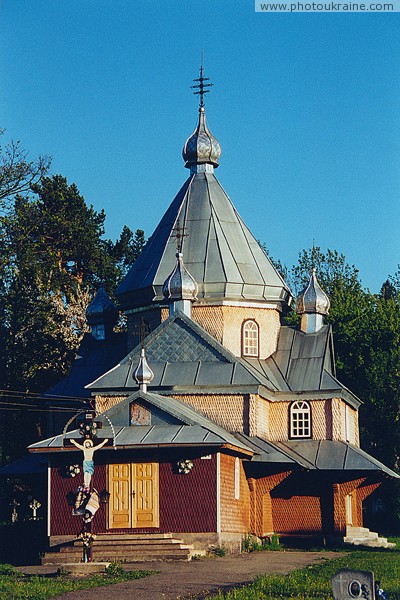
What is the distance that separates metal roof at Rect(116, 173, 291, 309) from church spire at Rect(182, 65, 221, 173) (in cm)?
62

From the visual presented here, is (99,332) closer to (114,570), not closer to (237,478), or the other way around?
(237,478)

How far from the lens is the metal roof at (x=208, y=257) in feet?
106

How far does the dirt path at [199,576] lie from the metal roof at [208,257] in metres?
8.75

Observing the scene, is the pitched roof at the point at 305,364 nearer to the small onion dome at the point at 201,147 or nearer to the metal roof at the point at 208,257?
the metal roof at the point at 208,257

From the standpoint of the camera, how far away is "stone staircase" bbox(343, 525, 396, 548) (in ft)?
98.9

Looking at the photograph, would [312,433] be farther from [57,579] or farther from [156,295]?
[57,579]

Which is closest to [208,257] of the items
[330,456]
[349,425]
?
[349,425]

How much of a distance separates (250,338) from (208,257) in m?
2.63

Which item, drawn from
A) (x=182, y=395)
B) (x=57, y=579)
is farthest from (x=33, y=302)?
(x=57, y=579)

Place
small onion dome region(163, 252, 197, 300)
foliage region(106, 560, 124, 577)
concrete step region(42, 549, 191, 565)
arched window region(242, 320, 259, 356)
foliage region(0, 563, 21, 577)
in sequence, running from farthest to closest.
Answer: arched window region(242, 320, 259, 356)
small onion dome region(163, 252, 197, 300)
concrete step region(42, 549, 191, 565)
foliage region(0, 563, 21, 577)
foliage region(106, 560, 124, 577)

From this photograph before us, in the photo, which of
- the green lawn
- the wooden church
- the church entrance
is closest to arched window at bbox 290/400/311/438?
the wooden church

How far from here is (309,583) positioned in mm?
18469

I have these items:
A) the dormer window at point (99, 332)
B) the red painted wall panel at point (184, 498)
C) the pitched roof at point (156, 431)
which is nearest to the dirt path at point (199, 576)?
the red painted wall panel at point (184, 498)

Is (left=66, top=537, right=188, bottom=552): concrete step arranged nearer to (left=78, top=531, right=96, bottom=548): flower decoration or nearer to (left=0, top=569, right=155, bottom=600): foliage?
(left=78, top=531, right=96, bottom=548): flower decoration
